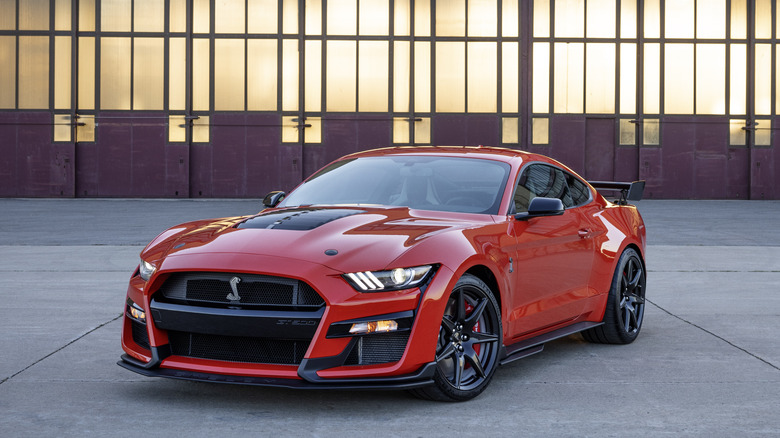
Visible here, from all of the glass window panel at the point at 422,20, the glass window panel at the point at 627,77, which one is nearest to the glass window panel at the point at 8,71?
the glass window panel at the point at 422,20

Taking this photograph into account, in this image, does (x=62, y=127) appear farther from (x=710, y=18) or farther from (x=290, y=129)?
(x=710, y=18)

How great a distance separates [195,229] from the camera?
20.0ft

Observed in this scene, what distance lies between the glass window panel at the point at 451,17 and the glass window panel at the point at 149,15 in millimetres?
8541

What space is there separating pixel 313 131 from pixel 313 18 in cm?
351

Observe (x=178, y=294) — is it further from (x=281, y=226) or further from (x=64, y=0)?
(x=64, y=0)

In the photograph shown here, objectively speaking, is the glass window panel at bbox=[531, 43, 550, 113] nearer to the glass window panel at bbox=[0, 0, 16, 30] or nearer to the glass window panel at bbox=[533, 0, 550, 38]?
the glass window panel at bbox=[533, 0, 550, 38]

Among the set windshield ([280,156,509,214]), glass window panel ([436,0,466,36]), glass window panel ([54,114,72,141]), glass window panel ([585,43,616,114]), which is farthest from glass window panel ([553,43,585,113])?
windshield ([280,156,509,214])

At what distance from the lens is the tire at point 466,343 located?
5535 mm

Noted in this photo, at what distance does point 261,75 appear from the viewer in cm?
3306

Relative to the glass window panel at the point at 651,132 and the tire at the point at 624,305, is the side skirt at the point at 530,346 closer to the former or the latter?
the tire at the point at 624,305

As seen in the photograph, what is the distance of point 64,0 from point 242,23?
5477mm

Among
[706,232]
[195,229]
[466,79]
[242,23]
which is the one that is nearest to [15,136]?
[242,23]

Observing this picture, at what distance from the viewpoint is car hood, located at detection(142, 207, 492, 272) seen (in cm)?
531

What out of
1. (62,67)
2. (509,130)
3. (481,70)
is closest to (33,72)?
(62,67)
